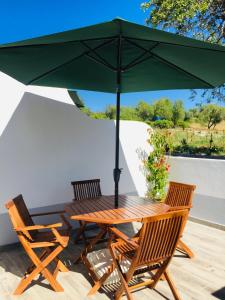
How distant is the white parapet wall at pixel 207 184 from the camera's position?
550 centimetres

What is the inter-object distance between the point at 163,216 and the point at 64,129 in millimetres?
2943

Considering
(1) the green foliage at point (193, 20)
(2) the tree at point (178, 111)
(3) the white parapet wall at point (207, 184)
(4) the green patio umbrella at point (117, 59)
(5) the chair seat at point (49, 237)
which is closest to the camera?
(4) the green patio umbrella at point (117, 59)

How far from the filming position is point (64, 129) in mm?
5219

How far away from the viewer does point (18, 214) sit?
11.5 feet

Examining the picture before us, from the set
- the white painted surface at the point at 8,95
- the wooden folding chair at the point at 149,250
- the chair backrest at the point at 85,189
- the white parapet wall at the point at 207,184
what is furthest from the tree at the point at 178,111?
the wooden folding chair at the point at 149,250

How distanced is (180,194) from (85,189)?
5.28 feet

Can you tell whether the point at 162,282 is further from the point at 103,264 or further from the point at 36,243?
the point at 36,243

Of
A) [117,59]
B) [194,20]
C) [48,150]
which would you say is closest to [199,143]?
[194,20]

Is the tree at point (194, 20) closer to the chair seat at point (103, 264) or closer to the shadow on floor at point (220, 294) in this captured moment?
the chair seat at point (103, 264)

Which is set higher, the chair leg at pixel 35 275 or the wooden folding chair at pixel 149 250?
the wooden folding chair at pixel 149 250

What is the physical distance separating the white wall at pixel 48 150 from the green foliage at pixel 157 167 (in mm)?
686

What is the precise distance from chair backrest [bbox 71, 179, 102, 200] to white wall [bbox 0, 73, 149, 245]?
0.36 meters

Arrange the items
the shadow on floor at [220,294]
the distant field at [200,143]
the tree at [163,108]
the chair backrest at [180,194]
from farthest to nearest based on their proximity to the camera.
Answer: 1. the tree at [163,108]
2. the distant field at [200,143]
3. the chair backrest at [180,194]
4. the shadow on floor at [220,294]

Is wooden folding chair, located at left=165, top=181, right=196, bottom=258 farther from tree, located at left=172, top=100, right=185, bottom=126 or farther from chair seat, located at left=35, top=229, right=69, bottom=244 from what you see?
tree, located at left=172, top=100, right=185, bottom=126
